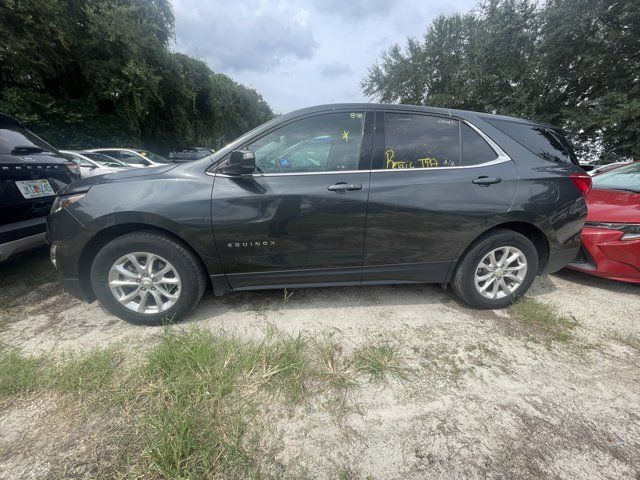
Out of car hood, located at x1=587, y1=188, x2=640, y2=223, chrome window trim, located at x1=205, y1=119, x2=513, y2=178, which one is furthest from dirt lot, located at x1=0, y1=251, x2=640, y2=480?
chrome window trim, located at x1=205, y1=119, x2=513, y2=178

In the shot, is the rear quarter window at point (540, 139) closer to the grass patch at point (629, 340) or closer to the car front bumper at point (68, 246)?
the grass patch at point (629, 340)

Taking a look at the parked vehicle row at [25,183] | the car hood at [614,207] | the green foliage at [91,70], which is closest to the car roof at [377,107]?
the car hood at [614,207]

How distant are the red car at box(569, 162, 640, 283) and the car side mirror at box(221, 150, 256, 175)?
339cm

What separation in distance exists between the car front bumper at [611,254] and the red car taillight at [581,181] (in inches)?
26.9

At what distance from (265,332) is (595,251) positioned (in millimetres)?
3332

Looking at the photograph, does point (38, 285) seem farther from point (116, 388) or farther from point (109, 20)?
point (109, 20)

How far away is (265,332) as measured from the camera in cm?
226

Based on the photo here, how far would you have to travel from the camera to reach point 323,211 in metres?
2.22

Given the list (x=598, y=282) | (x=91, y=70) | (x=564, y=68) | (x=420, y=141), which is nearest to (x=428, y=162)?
(x=420, y=141)

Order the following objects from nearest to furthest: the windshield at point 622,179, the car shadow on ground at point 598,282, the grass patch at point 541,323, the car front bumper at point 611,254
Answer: the grass patch at point 541,323 < the car front bumper at point 611,254 < the car shadow on ground at point 598,282 < the windshield at point 622,179

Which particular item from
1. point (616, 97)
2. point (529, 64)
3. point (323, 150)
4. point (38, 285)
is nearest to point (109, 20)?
point (38, 285)

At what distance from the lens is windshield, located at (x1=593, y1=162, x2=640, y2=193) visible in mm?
3505

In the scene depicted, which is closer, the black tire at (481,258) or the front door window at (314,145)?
the front door window at (314,145)

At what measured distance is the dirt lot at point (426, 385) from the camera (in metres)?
1.39
